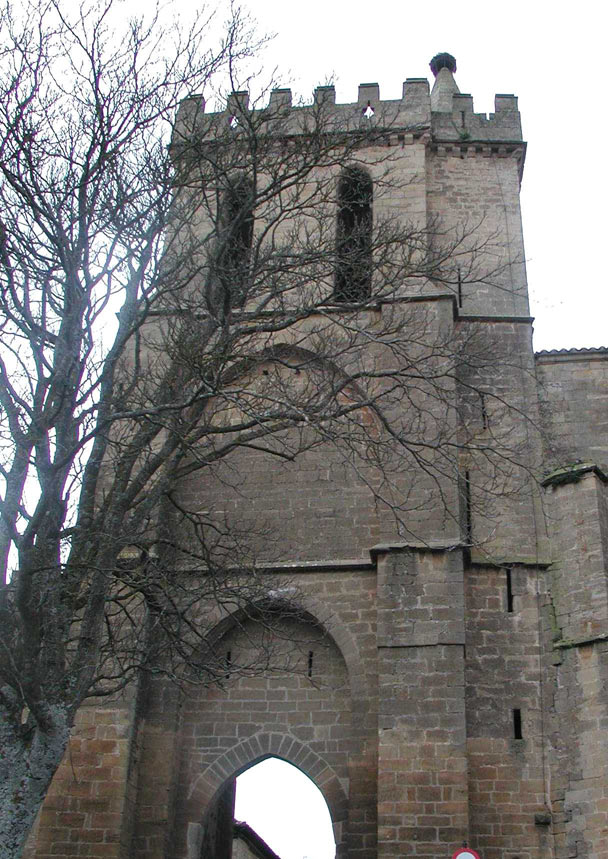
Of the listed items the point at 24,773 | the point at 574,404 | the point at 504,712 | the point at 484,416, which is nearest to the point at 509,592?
the point at 504,712

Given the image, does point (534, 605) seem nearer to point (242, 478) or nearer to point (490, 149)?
point (242, 478)

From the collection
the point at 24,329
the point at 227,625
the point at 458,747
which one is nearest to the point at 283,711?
the point at 227,625

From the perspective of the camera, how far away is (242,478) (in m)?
13.1

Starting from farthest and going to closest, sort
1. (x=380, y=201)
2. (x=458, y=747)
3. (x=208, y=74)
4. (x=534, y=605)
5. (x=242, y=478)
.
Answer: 1. (x=380, y=201)
2. (x=242, y=478)
3. (x=534, y=605)
4. (x=458, y=747)
5. (x=208, y=74)

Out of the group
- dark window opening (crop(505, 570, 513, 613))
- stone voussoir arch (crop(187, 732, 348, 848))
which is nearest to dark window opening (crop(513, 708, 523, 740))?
dark window opening (crop(505, 570, 513, 613))

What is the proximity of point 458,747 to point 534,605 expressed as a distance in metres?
2.05

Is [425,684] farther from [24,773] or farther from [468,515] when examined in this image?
[24,773]

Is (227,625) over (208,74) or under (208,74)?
under

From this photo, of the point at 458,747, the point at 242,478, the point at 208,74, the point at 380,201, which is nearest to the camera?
the point at 208,74

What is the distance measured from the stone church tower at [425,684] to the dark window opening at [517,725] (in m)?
0.06

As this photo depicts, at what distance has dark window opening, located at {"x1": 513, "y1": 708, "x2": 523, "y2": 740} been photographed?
1099 centimetres

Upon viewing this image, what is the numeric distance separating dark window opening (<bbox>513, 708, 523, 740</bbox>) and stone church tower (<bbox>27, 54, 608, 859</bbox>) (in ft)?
0.20

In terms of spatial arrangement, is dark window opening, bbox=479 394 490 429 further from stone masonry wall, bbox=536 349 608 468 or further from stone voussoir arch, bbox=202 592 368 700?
stone voussoir arch, bbox=202 592 368 700

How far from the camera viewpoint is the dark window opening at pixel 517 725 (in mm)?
10992
